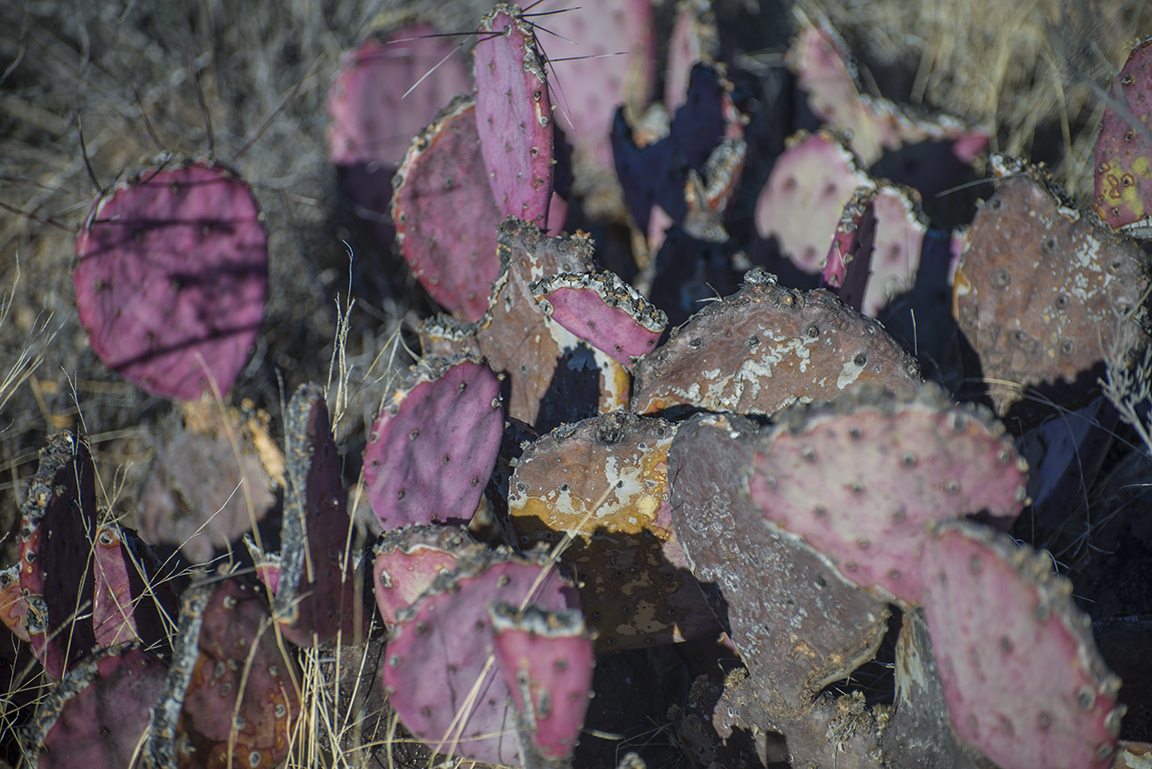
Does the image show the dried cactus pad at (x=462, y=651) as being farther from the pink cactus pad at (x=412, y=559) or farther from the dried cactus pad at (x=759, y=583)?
the dried cactus pad at (x=759, y=583)

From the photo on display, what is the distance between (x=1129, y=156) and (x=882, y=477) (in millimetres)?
1145

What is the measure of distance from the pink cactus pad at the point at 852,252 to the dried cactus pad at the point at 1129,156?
0.47 m

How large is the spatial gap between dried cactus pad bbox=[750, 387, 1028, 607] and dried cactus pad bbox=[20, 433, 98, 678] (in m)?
1.18

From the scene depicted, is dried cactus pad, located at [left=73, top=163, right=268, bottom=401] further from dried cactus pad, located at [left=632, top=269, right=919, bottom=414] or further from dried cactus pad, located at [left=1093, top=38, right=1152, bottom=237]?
dried cactus pad, located at [left=1093, top=38, right=1152, bottom=237]

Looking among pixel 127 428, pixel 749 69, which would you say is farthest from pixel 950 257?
pixel 127 428

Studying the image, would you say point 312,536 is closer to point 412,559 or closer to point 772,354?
point 412,559

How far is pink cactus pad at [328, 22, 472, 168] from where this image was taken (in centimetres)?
242

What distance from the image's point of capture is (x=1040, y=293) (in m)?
1.61

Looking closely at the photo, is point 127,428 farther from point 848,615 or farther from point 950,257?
point 950,257

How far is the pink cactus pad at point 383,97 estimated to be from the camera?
242 cm

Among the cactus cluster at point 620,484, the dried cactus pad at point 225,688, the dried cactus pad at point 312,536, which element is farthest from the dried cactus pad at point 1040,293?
the dried cactus pad at point 225,688

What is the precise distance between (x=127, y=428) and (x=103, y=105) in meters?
1.22

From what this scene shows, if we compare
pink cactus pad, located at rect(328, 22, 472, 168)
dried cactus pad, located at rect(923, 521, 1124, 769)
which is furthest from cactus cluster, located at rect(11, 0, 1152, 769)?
pink cactus pad, located at rect(328, 22, 472, 168)

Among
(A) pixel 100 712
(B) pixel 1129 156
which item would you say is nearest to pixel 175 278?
(A) pixel 100 712
